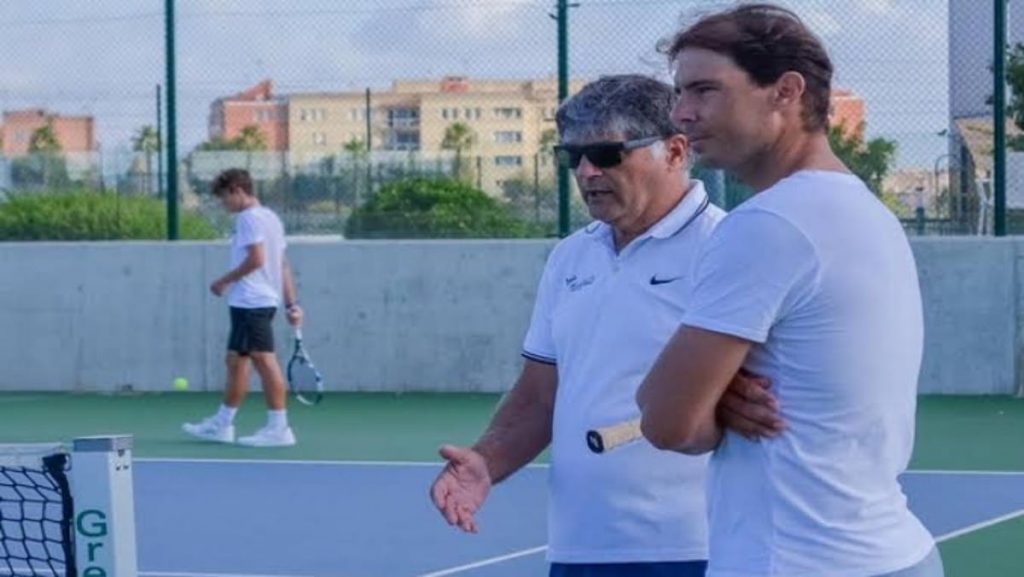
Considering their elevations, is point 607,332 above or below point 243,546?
above

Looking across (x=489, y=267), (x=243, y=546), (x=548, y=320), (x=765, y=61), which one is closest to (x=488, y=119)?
(x=489, y=267)

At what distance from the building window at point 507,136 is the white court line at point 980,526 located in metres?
6.41

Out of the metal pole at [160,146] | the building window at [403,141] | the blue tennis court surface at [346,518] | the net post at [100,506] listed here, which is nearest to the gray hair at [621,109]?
the net post at [100,506]

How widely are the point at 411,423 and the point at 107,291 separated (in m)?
3.38

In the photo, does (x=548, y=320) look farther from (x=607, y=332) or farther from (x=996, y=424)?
(x=996, y=424)

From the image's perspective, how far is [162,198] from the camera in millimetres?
16062

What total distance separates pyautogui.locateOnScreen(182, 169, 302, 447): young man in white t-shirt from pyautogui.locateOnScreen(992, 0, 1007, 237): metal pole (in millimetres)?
4839

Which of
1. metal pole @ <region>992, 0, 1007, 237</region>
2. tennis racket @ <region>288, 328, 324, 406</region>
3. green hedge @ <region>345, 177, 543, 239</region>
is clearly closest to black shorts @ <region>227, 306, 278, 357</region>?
tennis racket @ <region>288, 328, 324, 406</region>

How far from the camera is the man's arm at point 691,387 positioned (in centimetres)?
288

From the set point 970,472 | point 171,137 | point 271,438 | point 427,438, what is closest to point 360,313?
point 171,137

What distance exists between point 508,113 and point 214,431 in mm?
3573

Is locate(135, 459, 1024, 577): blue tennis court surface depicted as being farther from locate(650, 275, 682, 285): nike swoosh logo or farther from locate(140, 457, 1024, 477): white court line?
locate(650, 275, 682, 285): nike swoosh logo

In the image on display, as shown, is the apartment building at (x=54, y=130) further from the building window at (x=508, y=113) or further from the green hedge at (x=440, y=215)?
the building window at (x=508, y=113)

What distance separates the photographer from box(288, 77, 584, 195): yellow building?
1462 cm
